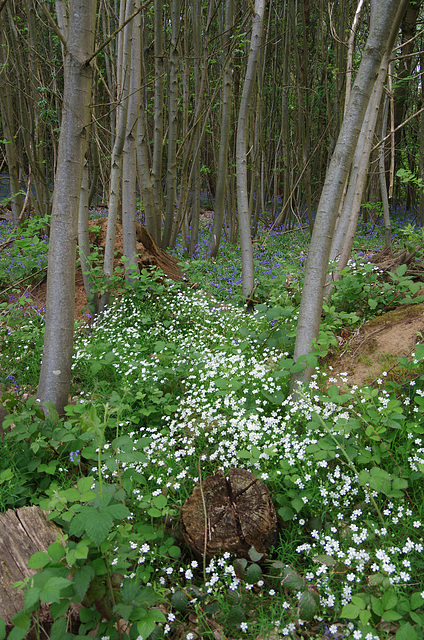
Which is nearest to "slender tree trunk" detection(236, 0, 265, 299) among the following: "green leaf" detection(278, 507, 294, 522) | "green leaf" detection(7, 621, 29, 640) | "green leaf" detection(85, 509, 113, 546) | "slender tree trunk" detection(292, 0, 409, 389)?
"slender tree trunk" detection(292, 0, 409, 389)

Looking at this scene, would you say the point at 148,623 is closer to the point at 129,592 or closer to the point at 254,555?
the point at 129,592

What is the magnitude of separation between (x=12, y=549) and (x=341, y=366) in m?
2.18

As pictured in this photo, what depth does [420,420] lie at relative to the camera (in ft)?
7.11

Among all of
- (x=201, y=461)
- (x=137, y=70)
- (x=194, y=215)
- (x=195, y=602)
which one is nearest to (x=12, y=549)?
(x=195, y=602)

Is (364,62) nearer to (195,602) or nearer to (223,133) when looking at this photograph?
(195,602)

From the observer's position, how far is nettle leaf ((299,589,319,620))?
1.51 metres

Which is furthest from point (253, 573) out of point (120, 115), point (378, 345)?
point (120, 115)

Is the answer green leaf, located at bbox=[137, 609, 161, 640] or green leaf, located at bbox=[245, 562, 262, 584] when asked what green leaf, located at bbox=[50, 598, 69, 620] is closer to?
green leaf, located at bbox=[137, 609, 161, 640]

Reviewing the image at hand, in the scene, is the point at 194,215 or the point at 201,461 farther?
the point at 194,215

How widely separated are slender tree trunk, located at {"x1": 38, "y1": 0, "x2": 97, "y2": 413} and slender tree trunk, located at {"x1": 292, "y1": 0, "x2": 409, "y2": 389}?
1.55 meters

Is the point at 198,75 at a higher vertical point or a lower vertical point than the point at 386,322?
higher

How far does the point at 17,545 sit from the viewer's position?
181cm

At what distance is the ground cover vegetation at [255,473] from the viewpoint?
4.75ft

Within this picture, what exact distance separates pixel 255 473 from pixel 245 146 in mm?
3775
